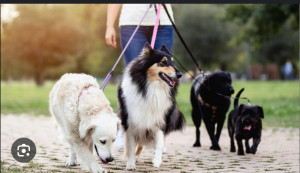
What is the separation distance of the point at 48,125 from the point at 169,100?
638cm

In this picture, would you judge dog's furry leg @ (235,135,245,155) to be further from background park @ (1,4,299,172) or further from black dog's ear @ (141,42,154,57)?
background park @ (1,4,299,172)

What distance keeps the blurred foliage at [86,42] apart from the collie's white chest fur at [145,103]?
28.7 metres

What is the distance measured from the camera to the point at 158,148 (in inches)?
219

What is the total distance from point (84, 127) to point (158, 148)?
139 cm

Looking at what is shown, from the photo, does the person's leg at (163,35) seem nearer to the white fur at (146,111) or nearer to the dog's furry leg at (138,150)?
the white fur at (146,111)

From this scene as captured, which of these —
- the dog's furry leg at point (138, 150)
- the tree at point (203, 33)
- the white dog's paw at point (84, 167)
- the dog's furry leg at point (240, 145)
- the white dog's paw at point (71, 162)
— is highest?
the tree at point (203, 33)

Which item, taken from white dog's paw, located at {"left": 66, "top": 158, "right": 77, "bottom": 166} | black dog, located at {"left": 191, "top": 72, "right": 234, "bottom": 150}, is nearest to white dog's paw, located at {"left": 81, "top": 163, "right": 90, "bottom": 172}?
white dog's paw, located at {"left": 66, "top": 158, "right": 77, "bottom": 166}

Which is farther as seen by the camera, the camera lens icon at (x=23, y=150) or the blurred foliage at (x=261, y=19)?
the blurred foliage at (x=261, y=19)

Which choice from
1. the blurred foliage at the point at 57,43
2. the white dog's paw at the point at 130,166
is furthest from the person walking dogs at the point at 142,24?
the blurred foliage at the point at 57,43

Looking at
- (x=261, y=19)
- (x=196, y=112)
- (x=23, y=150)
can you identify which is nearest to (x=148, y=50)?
(x=23, y=150)

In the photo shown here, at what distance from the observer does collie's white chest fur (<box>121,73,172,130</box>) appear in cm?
551

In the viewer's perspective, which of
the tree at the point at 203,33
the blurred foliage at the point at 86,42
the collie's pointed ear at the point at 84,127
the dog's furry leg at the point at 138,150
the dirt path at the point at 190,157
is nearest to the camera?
the collie's pointed ear at the point at 84,127

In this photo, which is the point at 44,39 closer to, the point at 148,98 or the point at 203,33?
the point at 203,33

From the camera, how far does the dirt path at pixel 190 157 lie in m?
5.26
